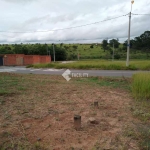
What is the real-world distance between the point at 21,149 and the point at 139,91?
414 centimetres

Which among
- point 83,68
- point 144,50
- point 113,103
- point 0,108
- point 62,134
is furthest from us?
point 144,50

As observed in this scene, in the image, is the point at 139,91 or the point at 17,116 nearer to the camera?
the point at 17,116

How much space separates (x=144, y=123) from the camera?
11.5 ft

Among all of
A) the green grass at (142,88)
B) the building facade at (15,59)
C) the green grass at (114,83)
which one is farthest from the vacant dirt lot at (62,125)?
the building facade at (15,59)

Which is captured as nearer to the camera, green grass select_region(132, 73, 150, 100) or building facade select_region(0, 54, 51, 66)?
green grass select_region(132, 73, 150, 100)

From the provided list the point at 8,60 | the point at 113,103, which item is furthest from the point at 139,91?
the point at 8,60

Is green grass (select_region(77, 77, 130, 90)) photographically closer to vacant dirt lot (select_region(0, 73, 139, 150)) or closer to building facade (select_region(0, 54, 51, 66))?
vacant dirt lot (select_region(0, 73, 139, 150))

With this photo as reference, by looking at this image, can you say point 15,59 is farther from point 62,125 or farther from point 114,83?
point 62,125

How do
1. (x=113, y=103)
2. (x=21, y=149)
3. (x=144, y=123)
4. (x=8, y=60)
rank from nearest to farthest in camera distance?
(x=21, y=149) < (x=144, y=123) < (x=113, y=103) < (x=8, y=60)

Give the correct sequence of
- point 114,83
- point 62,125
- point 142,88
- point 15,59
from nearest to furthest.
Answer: point 62,125 < point 142,88 < point 114,83 < point 15,59

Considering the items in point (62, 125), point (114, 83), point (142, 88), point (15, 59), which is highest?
point (142, 88)

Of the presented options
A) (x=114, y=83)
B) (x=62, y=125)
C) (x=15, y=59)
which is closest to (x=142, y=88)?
(x=62, y=125)

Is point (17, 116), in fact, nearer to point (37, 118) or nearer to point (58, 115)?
point (37, 118)

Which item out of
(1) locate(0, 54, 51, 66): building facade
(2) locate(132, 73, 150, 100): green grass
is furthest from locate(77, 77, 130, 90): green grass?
(1) locate(0, 54, 51, 66): building facade
